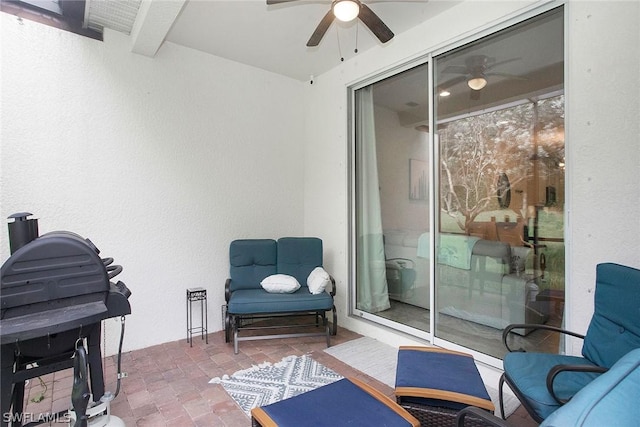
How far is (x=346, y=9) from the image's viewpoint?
80.3 inches

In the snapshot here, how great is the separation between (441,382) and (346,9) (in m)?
2.35

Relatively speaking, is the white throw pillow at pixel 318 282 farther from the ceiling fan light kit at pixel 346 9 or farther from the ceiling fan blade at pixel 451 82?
the ceiling fan light kit at pixel 346 9

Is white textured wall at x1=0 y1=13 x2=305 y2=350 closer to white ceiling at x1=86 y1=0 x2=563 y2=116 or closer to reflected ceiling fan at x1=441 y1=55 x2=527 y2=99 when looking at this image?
white ceiling at x1=86 y1=0 x2=563 y2=116

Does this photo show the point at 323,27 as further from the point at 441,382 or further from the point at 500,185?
the point at 441,382

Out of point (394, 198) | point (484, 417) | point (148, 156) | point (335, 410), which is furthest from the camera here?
point (394, 198)

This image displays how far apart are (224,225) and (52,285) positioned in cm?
207

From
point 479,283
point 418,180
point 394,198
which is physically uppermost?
point 418,180

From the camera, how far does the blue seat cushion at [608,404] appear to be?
0.69m

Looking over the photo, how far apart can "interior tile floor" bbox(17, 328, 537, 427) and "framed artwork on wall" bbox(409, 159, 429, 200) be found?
1678mm

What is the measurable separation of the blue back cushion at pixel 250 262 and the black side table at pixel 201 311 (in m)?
0.34

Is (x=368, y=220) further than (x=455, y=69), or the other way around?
(x=368, y=220)

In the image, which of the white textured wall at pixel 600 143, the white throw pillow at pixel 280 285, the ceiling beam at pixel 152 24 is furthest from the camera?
the white throw pillow at pixel 280 285

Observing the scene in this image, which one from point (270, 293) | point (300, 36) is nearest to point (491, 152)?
point (300, 36)

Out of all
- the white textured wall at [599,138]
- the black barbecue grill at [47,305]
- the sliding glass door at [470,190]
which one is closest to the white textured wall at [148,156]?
the black barbecue grill at [47,305]
